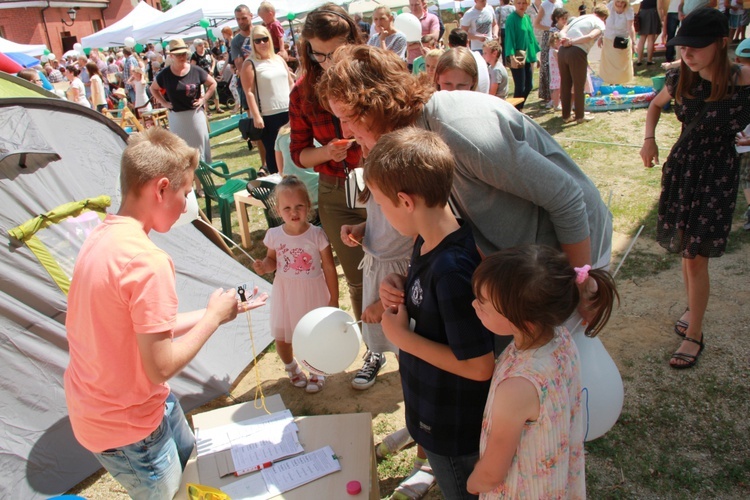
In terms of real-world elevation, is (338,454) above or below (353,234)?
below

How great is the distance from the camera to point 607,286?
1.46 m

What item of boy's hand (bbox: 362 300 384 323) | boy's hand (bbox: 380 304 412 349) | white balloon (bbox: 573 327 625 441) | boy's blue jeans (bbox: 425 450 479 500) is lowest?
boy's blue jeans (bbox: 425 450 479 500)

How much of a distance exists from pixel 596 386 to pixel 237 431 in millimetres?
1395

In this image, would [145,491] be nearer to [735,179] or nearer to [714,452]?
[714,452]

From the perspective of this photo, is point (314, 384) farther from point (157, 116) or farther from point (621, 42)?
point (157, 116)

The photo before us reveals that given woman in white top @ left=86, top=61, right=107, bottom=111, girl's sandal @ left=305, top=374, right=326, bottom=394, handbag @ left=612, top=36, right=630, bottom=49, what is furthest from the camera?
woman in white top @ left=86, top=61, right=107, bottom=111

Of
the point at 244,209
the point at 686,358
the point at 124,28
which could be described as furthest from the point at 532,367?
the point at 124,28

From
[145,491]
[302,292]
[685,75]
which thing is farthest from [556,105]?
[145,491]

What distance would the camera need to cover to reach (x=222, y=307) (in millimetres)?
1865

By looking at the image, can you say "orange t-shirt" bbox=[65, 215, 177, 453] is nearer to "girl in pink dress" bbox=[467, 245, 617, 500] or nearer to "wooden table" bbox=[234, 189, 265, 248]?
"girl in pink dress" bbox=[467, 245, 617, 500]

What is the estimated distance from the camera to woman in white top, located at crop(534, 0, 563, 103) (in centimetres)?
898

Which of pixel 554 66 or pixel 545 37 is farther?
pixel 545 37

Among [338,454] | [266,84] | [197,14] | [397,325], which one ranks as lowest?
[338,454]

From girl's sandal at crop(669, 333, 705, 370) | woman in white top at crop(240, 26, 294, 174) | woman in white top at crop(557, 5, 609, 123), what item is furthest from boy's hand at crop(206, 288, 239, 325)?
woman in white top at crop(557, 5, 609, 123)
